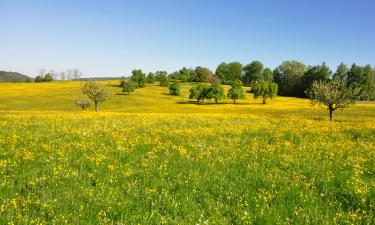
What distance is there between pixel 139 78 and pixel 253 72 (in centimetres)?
6726

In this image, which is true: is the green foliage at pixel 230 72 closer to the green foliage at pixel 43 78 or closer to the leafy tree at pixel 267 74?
the leafy tree at pixel 267 74

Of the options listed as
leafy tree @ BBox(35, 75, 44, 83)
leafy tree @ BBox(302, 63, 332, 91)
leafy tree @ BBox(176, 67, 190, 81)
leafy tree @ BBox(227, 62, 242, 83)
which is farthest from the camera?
leafy tree @ BBox(35, 75, 44, 83)

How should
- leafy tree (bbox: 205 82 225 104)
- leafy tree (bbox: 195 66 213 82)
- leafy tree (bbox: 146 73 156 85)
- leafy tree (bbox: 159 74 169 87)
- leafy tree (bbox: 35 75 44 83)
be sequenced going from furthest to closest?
leafy tree (bbox: 35 75 44 83) < leafy tree (bbox: 195 66 213 82) < leafy tree (bbox: 159 74 169 87) < leafy tree (bbox: 146 73 156 85) < leafy tree (bbox: 205 82 225 104)

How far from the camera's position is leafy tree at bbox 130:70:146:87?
145 metres

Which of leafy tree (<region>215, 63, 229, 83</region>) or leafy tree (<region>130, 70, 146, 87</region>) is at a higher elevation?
leafy tree (<region>215, 63, 229, 83</region>)

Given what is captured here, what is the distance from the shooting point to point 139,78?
14550 centimetres

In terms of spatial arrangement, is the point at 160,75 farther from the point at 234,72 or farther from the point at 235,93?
the point at 235,93

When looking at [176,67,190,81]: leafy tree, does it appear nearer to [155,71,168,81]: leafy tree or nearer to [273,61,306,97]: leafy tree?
[155,71,168,81]: leafy tree

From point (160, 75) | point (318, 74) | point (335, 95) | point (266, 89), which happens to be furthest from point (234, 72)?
point (335, 95)

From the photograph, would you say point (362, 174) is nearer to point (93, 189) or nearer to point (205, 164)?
point (205, 164)

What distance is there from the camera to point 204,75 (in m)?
177

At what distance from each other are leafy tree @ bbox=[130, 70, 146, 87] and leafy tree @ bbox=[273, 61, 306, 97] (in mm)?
66047

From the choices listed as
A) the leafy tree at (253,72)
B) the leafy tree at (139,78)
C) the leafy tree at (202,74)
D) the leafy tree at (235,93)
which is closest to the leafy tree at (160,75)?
the leafy tree at (139,78)

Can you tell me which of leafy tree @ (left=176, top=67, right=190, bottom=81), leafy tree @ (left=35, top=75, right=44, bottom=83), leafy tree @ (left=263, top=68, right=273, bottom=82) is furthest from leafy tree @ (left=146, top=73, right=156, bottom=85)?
leafy tree @ (left=35, top=75, right=44, bottom=83)
